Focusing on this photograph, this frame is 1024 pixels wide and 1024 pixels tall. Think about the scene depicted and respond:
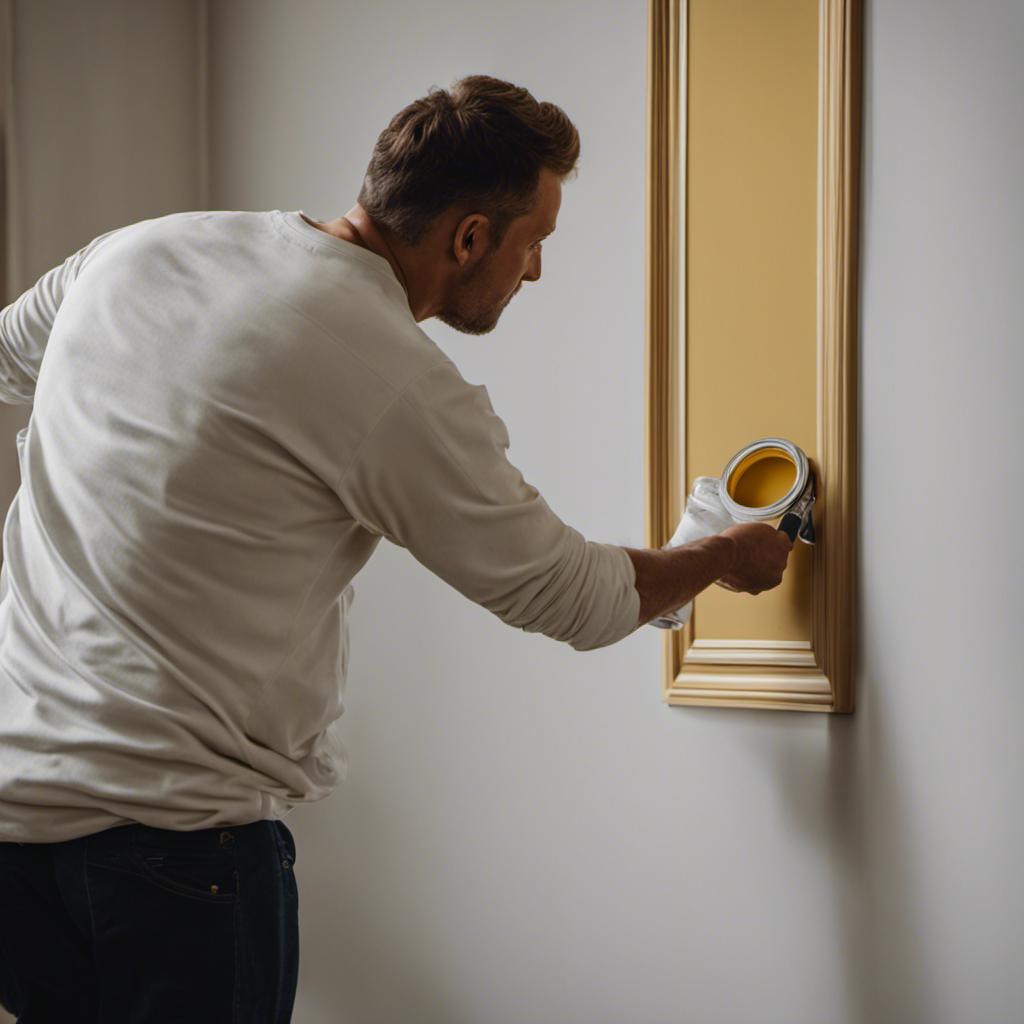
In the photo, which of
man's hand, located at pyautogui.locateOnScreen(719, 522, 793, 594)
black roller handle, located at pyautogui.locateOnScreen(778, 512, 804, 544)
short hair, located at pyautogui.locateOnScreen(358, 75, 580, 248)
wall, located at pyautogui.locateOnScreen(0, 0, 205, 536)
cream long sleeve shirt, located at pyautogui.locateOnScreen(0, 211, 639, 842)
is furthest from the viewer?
wall, located at pyautogui.locateOnScreen(0, 0, 205, 536)

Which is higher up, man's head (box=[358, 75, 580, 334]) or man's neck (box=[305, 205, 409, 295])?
man's head (box=[358, 75, 580, 334])

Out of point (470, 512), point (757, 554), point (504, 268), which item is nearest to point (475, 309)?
point (504, 268)

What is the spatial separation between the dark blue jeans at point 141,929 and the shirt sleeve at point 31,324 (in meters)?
0.61

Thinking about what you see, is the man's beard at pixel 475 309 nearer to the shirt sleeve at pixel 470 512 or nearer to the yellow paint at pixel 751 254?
the shirt sleeve at pixel 470 512

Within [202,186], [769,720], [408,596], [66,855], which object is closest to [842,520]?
[769,720]

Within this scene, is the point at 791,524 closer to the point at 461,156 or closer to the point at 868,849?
the point at 868,849

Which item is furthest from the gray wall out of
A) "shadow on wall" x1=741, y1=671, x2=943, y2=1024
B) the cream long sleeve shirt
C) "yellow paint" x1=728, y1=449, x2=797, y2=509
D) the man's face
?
the cream long sleeve shirt

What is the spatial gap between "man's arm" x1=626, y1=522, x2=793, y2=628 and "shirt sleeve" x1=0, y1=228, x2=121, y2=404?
2.33 ft

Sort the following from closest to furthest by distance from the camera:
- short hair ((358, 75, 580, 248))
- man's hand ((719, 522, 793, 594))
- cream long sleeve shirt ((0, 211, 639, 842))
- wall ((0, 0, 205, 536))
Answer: cream long sleeve shirt ((0, 211, 639, 842)) → short hair ((358, 75, 580, 248)) → man's hand ((719, 522, 793, 594)) → wall ((0, 0, 205, 536))

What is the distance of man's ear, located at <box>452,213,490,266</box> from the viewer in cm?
112

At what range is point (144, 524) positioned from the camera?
0.93 m

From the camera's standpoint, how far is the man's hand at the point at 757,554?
125 centimetres

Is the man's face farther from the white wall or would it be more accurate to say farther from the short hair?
the white wall

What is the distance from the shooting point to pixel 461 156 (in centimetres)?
109
